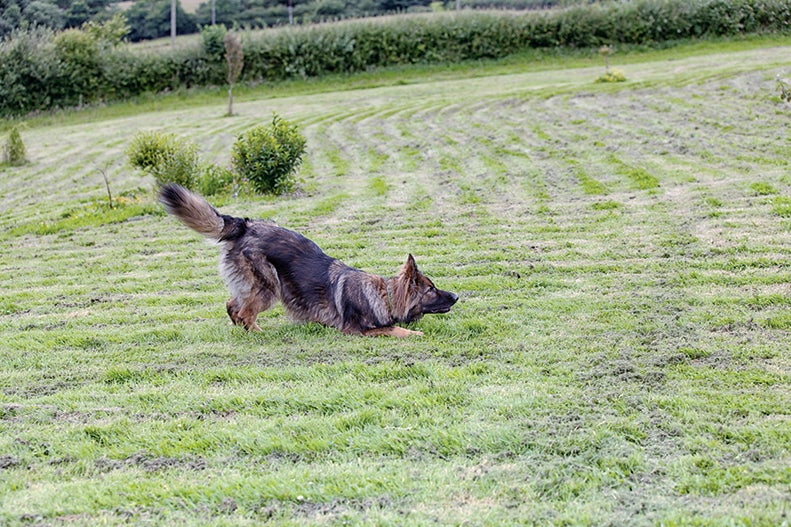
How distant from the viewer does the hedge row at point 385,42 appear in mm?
33844

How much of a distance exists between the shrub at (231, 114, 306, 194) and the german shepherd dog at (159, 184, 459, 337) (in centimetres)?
693

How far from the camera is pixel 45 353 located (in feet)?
21.5

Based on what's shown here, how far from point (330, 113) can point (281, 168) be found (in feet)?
36.3

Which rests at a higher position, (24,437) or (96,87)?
(96,87)

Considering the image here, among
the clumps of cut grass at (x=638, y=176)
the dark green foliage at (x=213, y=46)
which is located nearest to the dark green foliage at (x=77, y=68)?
the dark green foliage at (x=213, y=46)

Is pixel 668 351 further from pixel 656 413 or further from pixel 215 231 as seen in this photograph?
pixel 215 231

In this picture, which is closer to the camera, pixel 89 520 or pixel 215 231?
pixel 89 520

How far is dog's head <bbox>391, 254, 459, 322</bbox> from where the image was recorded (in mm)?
6883

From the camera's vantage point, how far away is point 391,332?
22.3ft

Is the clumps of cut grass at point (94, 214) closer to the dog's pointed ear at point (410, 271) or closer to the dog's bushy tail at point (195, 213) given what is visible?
the dog's bushy tail at point (195, 213)

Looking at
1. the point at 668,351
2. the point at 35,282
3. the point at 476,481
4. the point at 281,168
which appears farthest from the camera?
the point at 281,168

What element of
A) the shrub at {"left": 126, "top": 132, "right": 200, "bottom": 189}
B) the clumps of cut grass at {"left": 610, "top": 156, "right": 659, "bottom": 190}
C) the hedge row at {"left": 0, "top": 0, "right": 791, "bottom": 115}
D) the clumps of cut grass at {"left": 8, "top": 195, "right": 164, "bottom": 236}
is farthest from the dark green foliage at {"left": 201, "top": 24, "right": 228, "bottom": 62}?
the clumps of cut grass at {"left": 610, "top": 156, "right": 659, "bottom": 190}

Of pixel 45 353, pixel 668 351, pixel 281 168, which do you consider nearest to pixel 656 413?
pixel 668 351

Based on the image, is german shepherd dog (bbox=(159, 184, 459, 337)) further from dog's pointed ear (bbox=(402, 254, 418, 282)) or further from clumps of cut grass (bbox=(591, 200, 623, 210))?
clumps of cut grass (bbox=(591, 200, 623, 210))
